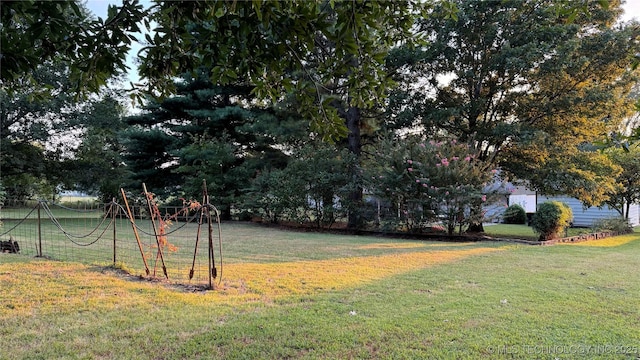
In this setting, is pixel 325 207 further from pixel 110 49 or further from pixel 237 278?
pixel 110 49

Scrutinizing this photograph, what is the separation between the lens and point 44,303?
12.7 ft

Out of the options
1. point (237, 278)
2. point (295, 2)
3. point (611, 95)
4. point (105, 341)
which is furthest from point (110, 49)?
point (611, 95)

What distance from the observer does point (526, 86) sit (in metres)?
12.3

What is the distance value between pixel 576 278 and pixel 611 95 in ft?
27.0

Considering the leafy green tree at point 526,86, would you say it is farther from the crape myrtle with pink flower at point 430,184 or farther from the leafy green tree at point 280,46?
the leafy green tree at point 280,46

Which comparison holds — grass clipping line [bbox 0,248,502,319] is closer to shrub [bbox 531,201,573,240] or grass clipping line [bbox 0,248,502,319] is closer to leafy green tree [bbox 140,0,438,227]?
leafy green tree [bbox 140,0,438,227]

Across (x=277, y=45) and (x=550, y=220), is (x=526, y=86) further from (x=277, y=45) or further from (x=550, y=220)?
(x=277, y=45)

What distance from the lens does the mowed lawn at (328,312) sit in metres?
2.83

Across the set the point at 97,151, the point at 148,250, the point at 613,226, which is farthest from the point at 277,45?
the point at 97,151

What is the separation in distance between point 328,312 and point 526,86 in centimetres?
1170

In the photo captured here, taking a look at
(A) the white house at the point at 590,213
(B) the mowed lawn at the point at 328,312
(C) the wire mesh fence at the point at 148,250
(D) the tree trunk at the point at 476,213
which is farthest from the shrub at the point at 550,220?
(C) the wire mesh fence at the point at 148,250

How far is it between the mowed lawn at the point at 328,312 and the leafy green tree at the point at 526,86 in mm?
5927

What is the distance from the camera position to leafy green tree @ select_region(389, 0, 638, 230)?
1088cm

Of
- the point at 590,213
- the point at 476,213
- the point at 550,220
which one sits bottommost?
the point at 590,213
